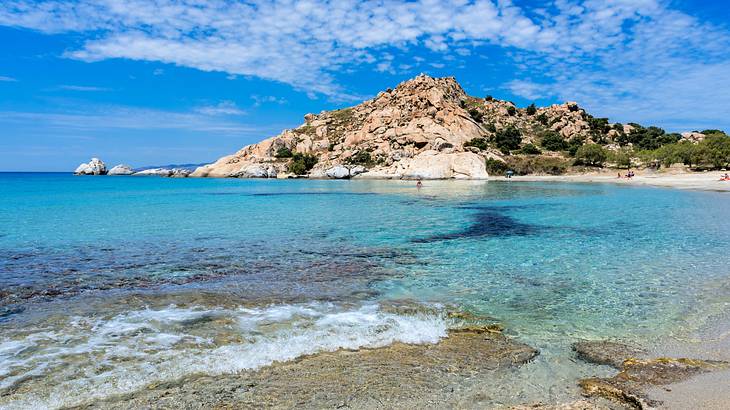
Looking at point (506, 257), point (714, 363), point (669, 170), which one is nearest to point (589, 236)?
point (506, 257)

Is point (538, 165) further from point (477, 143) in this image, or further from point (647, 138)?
point (647, 138)

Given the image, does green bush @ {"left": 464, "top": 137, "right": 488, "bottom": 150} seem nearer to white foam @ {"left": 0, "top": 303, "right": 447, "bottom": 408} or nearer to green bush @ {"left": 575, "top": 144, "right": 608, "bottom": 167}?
green bush @ {"left": 575, "top": 144, "right": 608, "bottom": 167}

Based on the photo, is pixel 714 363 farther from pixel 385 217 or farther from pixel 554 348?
pixel 385 217

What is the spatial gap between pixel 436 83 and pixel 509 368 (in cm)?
14523

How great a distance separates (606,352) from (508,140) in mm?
115600

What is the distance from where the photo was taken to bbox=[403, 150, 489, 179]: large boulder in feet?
319

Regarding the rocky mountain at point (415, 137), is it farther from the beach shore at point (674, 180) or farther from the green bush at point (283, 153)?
the beach shore at point (674, 180)

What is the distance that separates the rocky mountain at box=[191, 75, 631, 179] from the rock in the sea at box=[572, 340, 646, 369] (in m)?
91.4

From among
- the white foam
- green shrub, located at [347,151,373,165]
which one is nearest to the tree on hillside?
green shrub, located at [347,151,373,165]

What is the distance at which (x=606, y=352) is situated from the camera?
7.04 m

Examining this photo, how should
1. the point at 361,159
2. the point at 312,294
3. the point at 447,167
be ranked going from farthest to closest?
the point at 361,159 < the point at 447,167 < the point at 312,294

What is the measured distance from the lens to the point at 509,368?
6480 mm

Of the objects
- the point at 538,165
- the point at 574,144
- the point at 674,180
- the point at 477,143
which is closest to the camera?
the point at 674,180

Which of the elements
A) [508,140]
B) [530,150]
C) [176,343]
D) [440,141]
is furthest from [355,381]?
[508,140]
